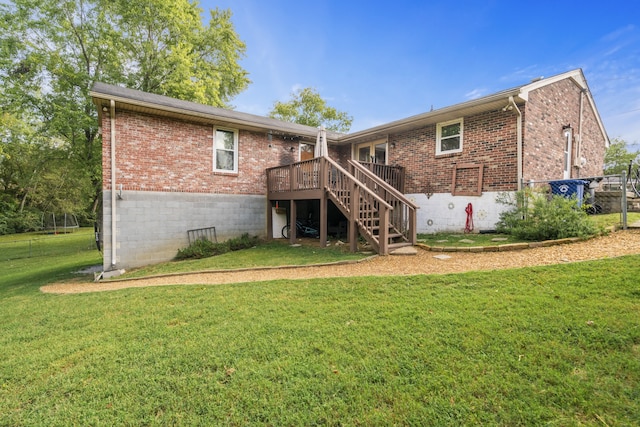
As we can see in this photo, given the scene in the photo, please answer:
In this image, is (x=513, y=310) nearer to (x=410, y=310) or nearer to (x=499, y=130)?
(x=410, y=310)

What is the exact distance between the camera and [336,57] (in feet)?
64.7

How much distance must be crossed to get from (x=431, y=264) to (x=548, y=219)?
3.03m

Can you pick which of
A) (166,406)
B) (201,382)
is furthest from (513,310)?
(166,406)

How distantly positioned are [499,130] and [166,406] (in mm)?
9384

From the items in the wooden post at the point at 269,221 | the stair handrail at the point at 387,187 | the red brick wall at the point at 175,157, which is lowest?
the wooden post at the point at 269,221

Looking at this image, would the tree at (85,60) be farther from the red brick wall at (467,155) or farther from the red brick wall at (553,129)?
the red brick wall at (553,129)

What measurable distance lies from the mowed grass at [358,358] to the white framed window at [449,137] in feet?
18.5

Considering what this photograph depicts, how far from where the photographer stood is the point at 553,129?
8.99 metres

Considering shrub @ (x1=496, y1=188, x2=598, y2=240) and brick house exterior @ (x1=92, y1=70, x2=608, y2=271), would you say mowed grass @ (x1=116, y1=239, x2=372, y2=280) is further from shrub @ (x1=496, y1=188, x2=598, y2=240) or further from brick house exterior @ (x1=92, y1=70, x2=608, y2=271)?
shrub @ (x1=496, y1=188, x2=598, y2=240)

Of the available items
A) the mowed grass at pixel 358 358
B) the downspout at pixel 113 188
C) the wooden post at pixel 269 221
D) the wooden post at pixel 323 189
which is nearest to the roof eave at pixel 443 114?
the wooden post at pixel 323 189

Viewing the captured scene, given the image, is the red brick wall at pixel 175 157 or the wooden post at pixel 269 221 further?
the wooden post at pixel 269 221

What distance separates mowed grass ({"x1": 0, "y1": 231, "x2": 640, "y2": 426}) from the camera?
2016 mm

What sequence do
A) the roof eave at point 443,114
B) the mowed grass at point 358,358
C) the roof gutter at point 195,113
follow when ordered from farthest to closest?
the roof eave at point 443,114 < the roof gutter at point 195,113 < the mowed grass at point 358,358

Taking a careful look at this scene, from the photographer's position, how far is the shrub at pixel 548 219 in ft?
20.1
